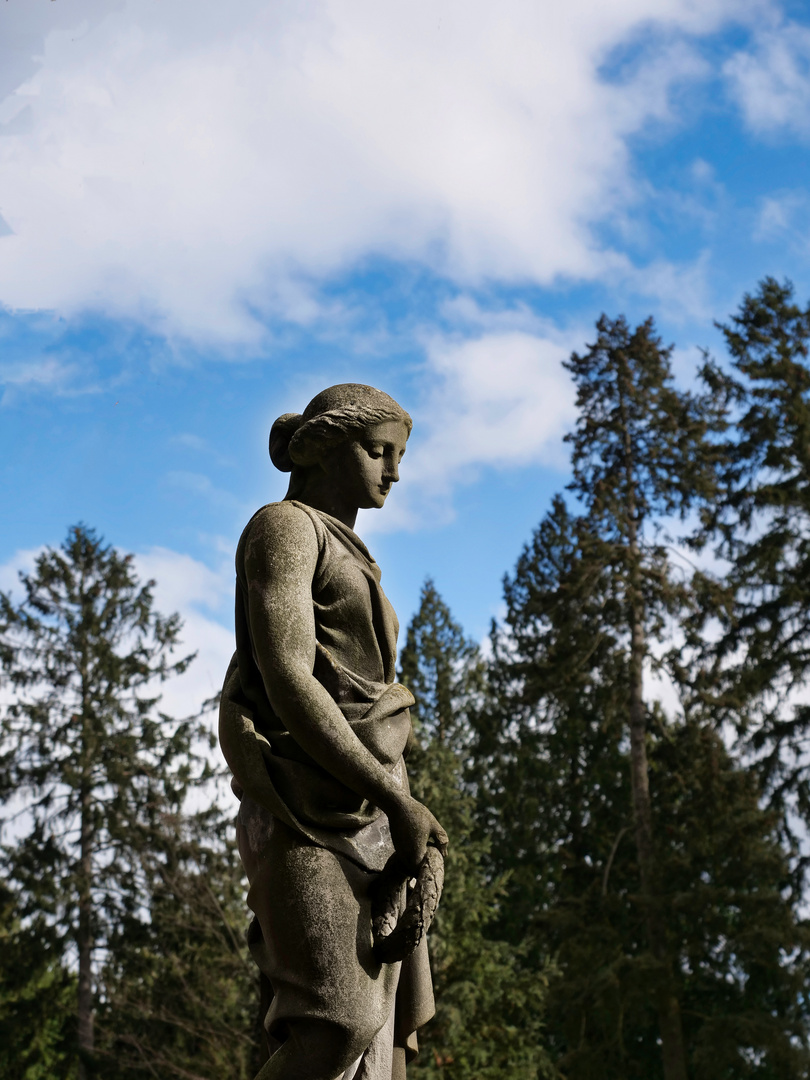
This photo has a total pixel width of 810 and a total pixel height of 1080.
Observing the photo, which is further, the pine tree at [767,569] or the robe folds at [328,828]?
the pine tree at [767,569]

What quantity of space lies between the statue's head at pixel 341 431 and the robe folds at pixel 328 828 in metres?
0.26

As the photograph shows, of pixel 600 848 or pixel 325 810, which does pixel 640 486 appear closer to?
pixel 600 848

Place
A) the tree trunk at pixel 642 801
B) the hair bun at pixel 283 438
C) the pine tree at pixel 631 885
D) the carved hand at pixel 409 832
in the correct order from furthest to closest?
the tree trunk at pixel 642 801 < the pine tree at pixel 631 885 < the hair bun at pixel 283 438 < the carved hand at pixel 409 832

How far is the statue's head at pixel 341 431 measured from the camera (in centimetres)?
383

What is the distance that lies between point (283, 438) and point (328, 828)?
1.43 m

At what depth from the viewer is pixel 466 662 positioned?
1198 inches

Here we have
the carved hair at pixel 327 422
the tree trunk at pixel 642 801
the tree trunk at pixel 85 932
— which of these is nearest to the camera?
the carved hair at pixel 327 422

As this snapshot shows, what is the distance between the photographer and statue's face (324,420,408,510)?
152 inches

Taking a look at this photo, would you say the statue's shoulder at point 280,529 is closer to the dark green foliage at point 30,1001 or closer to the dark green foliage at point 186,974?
the dark green foliage at point 186,974

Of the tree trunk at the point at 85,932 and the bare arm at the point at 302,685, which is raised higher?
the tree trunk at the point at 85,932

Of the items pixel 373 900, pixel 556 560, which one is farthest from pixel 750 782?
pixel 373 900

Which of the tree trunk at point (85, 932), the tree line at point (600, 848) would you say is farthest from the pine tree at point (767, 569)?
the tree trunk at point (85, 932)

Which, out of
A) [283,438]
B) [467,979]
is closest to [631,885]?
[467,979]

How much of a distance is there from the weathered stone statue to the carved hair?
0.28 m
